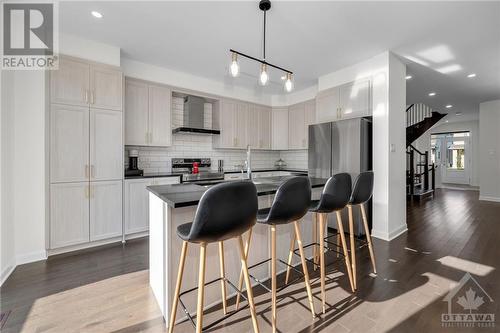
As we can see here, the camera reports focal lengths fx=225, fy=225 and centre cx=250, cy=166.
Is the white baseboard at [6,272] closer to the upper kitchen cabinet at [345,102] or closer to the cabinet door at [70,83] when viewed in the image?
the cabinet door at [70,83]

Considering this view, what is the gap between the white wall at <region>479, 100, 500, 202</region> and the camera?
610 centimetres

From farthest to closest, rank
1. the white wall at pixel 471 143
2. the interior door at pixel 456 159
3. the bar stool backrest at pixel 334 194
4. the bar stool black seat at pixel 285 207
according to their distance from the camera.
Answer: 1. the interior door at pixel 456 159
2. the white wall at pixel 471 143
3. the bar stool backrest at pixel 334 194
4. the bar stool black seat at pixel 285 207

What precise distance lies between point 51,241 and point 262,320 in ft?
9.03

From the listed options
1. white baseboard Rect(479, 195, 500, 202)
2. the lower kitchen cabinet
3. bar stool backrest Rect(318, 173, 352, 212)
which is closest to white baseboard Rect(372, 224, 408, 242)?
bar stool backrest Rect(318, 173, 352, 212)

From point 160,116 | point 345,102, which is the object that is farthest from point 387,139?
point 160,116

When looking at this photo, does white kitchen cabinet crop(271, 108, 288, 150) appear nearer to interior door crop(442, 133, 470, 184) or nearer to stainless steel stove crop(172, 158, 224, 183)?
stainless steel stove crop(172, 158, 224, 183)

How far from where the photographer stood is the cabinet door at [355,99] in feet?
11.7

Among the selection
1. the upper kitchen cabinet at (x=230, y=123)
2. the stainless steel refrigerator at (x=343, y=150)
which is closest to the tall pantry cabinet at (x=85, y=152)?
the upper kitchen cabinet at (x=230, y=123)

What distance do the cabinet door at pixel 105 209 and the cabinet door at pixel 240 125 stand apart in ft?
8.18

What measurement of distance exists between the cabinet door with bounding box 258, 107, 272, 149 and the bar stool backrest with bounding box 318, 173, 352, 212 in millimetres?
3529

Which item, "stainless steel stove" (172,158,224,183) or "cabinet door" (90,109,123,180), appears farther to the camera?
"stainless steel stove" (172,158,224,183)

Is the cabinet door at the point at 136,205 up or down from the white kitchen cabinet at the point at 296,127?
down

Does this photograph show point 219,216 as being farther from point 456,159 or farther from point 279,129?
point 456,159

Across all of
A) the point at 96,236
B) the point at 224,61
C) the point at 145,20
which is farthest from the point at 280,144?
the point at 96,236
